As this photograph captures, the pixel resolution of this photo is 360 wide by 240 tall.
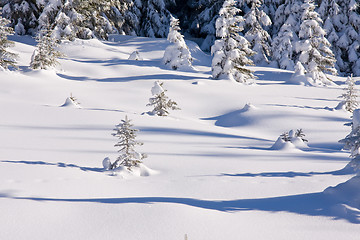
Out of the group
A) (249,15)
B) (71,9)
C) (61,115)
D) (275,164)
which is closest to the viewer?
(275,164)

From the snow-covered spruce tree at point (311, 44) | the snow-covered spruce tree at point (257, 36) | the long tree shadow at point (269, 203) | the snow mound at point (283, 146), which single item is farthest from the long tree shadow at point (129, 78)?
the long tree shadow at point (269, 203)

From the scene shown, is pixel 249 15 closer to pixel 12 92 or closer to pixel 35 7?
pixel 35 7

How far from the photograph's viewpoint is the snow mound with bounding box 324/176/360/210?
4.24 meters

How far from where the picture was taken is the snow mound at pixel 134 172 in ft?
18.2

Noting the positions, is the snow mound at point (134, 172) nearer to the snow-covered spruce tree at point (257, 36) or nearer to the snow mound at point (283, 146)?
the snow mound at point (283, 146)

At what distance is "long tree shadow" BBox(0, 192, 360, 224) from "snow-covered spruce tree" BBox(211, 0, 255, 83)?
15.3 metres

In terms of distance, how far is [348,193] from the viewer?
440 centimetres

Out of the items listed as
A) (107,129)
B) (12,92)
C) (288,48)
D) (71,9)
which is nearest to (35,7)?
(71,9)

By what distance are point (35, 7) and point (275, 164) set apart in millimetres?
26121

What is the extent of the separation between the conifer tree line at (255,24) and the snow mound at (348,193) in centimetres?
1678

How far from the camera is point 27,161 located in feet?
18.4

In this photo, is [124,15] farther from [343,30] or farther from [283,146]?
[283,146]

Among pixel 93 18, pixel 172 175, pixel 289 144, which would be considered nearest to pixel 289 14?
pixel 93 18

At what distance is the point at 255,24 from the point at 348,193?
89.0 ft
